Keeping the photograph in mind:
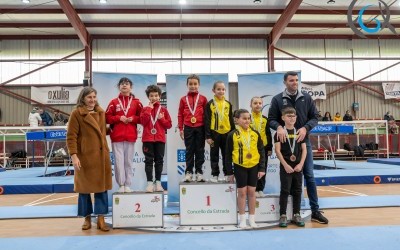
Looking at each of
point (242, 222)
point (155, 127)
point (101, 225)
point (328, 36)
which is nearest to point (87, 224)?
point (101, 225)

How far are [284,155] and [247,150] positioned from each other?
0.42m

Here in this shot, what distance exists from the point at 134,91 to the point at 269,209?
2617mm

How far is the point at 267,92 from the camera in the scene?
4.99m

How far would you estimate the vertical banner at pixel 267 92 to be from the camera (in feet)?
16.2

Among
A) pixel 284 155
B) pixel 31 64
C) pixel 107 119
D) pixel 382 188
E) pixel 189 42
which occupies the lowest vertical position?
pixel 382 188

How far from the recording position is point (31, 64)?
16.7m

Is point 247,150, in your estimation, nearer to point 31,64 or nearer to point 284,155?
point 284,155

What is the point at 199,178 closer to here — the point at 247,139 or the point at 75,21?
the point at 247,139

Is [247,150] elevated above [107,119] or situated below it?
below

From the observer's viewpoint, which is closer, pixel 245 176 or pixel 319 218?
pixel 245 176

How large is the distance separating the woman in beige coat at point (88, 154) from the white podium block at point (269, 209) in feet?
5.48

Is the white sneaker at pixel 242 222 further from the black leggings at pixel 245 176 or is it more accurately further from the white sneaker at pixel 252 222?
the black leggings at pixel 245 176

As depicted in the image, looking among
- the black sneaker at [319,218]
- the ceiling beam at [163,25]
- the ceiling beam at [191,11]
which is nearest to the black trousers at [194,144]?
the black sneaker at [319,218]

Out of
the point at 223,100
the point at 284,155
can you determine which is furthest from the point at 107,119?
the point at 284,155
